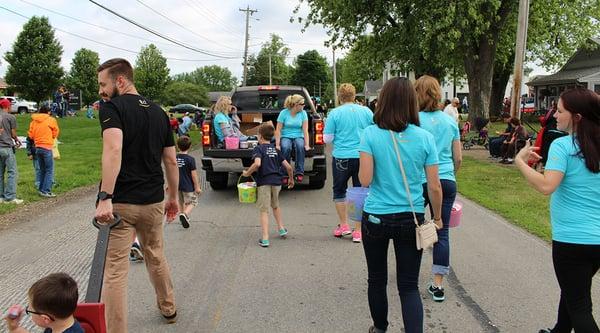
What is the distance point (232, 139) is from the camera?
29.4ft

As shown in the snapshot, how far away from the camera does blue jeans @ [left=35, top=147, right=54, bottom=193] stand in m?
9.30

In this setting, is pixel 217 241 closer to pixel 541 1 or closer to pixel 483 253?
pixel 483 253

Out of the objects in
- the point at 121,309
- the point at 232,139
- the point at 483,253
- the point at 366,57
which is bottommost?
the point at 483,253

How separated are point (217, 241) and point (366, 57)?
73.0 feet

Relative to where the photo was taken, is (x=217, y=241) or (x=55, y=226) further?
(x=55, y=226)

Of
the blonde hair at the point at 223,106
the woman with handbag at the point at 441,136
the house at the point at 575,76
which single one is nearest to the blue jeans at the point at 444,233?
the woman with handbag at the point at 441,136

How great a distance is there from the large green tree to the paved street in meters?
15.3

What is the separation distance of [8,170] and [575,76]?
3477 centimetres

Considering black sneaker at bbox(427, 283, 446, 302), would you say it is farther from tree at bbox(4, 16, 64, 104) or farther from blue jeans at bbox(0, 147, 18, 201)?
tree at bbox(4, 16, 64, 104)

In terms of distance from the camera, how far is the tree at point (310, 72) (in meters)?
104

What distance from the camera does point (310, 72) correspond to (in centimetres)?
10475

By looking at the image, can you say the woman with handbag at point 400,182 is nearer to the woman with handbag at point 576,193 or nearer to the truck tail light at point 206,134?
the woman with handbag at point 576,193

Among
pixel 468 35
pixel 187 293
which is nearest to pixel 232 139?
pixel 187 293

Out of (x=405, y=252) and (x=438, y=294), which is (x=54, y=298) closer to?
(x=405, y=252)
